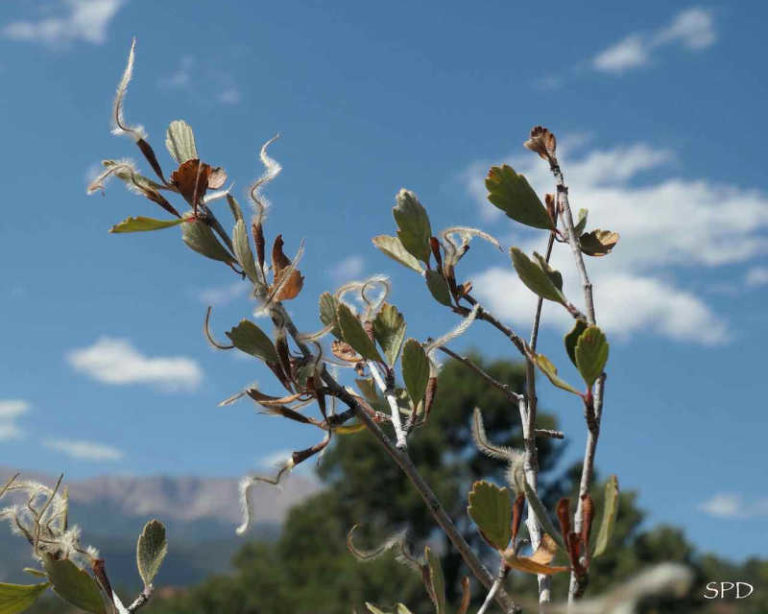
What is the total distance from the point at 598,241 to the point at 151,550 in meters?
0.44

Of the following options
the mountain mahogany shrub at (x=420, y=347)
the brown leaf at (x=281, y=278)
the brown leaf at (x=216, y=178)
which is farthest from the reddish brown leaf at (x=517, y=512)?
the brown leaf at (x=216, y=178)

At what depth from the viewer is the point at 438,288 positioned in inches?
27.5

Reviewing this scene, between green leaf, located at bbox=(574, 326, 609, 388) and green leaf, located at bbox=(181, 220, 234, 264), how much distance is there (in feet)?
0.82

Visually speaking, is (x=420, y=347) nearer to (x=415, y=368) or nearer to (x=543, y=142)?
(x=415, y=368)

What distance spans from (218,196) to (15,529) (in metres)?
0.28

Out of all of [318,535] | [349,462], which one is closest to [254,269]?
[349,462]

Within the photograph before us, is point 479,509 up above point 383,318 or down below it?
below

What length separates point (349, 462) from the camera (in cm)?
1939

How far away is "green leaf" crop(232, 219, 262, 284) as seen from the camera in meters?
0.58

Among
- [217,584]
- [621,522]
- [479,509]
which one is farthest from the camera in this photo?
[217,584]

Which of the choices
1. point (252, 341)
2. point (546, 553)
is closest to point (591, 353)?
point (546, 553)

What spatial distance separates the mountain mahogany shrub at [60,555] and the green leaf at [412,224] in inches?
11.3

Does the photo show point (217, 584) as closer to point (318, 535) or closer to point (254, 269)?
point (318, 535)

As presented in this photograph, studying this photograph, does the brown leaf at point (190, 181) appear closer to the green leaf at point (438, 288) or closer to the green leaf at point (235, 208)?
the green leaf at point (235, 208)
